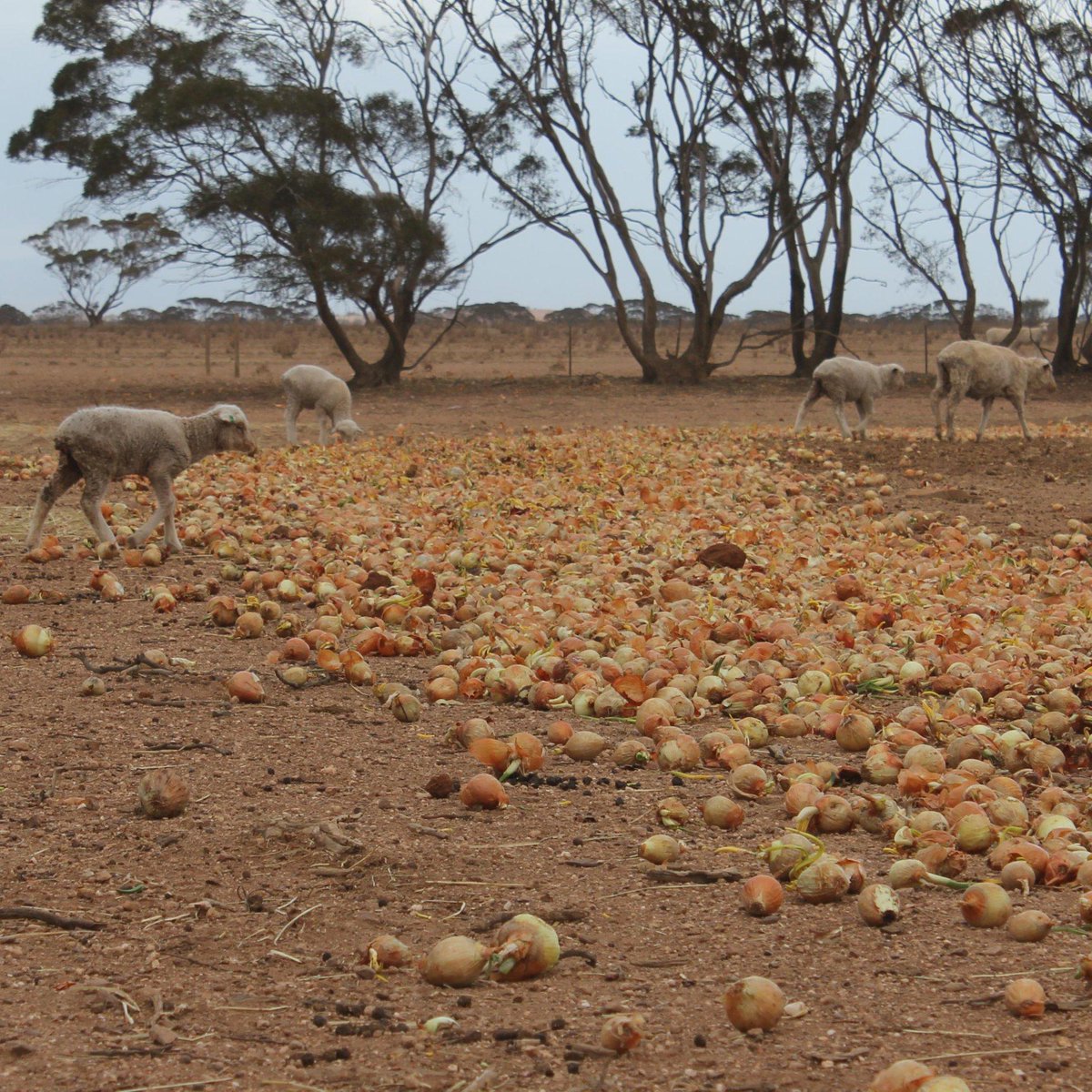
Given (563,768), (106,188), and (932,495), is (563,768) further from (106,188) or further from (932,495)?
(106,188)

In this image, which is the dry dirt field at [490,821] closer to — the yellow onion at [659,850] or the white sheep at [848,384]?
the yellow onion at [659,850]

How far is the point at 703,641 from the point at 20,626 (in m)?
2.88

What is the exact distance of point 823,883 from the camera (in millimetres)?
2848

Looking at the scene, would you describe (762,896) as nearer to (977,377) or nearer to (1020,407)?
(977,377)

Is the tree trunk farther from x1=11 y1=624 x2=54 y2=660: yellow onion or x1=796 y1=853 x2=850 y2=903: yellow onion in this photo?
x1=796 y1=853 x2=850 y2=903: yellow onion

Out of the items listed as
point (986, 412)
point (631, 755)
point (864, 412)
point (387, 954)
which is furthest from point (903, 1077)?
point (986, 412)

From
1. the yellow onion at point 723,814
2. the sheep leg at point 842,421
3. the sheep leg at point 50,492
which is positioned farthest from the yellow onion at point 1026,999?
the sheep leg at point 842,421

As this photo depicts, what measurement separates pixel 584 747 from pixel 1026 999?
1.84 metres

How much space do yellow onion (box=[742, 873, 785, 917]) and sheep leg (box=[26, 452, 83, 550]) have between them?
585 centimetres

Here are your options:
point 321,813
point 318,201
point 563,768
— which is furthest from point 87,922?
point 318,201

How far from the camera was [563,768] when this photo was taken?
13.0 feet

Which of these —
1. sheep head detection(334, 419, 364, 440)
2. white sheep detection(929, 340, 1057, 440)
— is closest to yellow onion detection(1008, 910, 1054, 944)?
white sheep detection(929, 340, 1057, 440)

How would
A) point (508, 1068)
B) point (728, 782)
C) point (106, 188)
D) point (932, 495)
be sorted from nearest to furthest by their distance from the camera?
point (508, 1068) < point (728, 782) < point (932, 495) < point (106, 188)

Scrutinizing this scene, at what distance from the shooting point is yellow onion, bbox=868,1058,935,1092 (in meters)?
1.98
